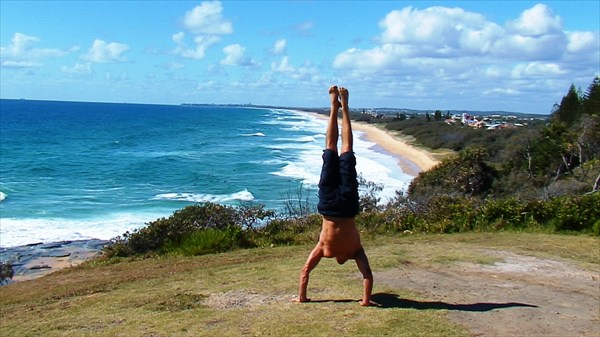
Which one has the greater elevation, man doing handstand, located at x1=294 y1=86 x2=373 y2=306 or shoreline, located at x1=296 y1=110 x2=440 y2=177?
man doing handstand, located at x1=294 y1=86 x2=373 y2=306

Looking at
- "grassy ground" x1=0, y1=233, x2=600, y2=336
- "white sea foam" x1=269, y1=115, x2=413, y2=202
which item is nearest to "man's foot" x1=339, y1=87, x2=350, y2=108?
"grassy ground" x1=0, y1=233, x2=600, y2=336

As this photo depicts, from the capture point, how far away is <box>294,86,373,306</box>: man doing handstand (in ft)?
19.3

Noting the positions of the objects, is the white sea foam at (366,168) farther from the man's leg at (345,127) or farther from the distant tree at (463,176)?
the man's leg at (345,127)

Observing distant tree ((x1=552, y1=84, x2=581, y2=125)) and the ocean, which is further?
distant tree ((x1=552, y1=84, x2=581, y2=125))

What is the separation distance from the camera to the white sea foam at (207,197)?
30312mm

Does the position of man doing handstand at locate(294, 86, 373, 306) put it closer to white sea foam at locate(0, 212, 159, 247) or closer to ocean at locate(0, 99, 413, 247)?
ocean at locate(0, 99, 413, 247)

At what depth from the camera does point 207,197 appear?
103ft

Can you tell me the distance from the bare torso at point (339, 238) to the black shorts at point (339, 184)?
0.09 metres

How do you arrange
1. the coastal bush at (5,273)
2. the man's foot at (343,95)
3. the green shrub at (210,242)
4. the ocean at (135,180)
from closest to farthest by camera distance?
1. the man's foot at (343,95)
2. the green shrub at (210,242)
3. the coastal bush at (5,273)
4. the ocean at (135,180)

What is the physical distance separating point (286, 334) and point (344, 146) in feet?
5.98

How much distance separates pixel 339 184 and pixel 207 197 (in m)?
26.0

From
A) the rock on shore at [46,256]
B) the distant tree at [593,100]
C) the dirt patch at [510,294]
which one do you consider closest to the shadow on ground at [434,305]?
the dirt patch at [510,294]

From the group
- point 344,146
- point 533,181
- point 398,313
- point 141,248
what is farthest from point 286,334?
point 533,181

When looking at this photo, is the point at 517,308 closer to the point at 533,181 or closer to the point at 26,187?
the point at 533,181
